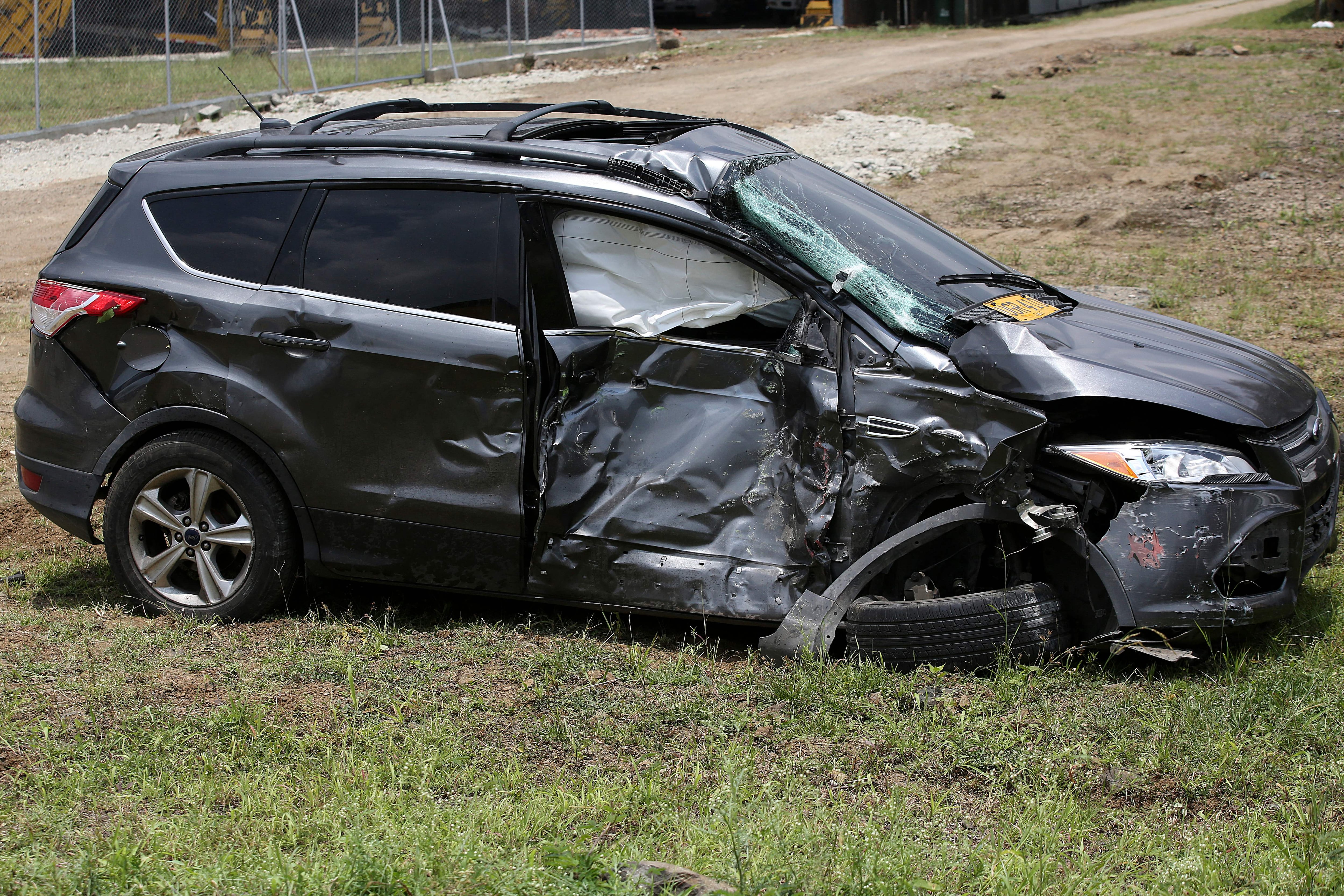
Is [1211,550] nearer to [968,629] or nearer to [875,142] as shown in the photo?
[968,629]

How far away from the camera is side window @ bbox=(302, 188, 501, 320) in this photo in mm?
4207

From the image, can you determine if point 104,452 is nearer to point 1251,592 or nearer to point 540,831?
point 540,831

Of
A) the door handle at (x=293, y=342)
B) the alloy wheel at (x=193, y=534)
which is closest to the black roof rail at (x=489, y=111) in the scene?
the door handle at (x=293, y=342)

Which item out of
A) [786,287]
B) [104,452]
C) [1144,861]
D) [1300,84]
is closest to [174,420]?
[104,452]

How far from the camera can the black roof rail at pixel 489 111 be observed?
15.7 feet

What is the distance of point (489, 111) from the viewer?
5871mm

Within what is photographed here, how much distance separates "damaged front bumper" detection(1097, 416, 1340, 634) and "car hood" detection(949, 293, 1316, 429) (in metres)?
0.21

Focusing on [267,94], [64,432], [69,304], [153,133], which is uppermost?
[267,94]

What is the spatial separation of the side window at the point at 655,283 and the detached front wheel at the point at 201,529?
142 cm

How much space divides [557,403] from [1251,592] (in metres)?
2.38

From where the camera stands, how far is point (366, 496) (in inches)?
171

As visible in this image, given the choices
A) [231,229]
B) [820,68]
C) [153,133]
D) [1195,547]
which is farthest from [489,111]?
[820,68]

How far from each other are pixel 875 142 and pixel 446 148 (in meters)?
11.0

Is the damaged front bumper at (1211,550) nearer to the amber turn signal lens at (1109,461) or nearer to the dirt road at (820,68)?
the amber turn signal lens at (1109,461)
